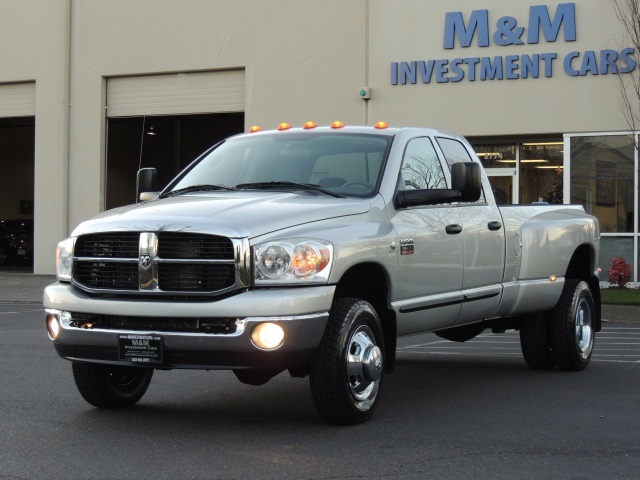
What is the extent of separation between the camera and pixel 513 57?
75.5 feet

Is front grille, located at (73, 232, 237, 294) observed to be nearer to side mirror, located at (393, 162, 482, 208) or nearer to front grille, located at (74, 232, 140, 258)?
front grille, located at (74, 232, 140, 258)

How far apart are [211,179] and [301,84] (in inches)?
673

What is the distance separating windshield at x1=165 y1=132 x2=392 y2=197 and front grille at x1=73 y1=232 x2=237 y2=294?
1294 millimetres

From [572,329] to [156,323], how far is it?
14.9ft

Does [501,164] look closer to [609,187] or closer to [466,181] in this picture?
[609,187]

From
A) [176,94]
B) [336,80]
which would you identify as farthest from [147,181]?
[176,94]

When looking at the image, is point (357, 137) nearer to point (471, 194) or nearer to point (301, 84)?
point (471, 194)

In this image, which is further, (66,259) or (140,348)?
(66,259)

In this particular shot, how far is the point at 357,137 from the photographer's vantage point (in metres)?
8.49

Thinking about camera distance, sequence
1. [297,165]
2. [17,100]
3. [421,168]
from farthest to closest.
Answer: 1. [17,100]
2. [421,168]
3. [297,165]

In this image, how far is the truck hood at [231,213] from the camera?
6809 mm

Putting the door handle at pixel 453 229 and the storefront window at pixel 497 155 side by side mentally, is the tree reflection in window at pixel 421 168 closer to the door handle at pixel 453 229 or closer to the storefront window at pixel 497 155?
the door handle at pixel 453 229

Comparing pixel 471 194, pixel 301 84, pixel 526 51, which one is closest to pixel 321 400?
pixel 471 194

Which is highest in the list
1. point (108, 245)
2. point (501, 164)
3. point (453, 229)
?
point (501, 164)
